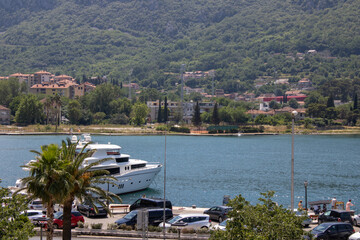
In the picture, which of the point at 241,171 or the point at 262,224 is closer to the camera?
the point at 262,224

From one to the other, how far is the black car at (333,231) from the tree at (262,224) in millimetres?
8816

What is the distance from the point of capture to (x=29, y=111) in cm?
14838

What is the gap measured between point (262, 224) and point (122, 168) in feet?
112

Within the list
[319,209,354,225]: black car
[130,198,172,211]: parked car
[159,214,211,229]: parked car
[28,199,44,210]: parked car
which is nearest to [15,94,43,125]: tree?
[28,199,44,210]: parked car

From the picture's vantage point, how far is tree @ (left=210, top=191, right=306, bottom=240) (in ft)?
54.9

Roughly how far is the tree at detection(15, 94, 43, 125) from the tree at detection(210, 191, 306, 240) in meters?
137

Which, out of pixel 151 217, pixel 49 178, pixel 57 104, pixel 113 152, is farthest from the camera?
pixel 57 104

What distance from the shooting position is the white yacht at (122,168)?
4881 centimetres

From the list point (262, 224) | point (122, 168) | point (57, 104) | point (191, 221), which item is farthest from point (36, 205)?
point (57, 104)

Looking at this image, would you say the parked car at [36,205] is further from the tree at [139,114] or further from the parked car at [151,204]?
the tree at [139,114]

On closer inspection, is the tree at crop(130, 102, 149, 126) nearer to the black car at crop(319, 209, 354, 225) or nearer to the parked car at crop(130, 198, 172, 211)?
the parked car at crop(130, 198, 172, 211)

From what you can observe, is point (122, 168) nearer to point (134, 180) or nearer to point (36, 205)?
point (134, 180)

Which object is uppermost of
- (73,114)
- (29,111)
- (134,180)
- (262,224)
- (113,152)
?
(29,111)

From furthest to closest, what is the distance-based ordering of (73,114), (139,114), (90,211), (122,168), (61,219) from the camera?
1. (139,114)
2. (73,114)
3. (122,168)
4. (90,211)
5. (61,219)
